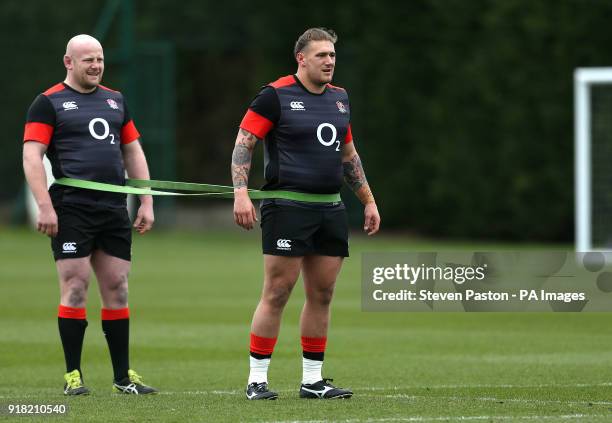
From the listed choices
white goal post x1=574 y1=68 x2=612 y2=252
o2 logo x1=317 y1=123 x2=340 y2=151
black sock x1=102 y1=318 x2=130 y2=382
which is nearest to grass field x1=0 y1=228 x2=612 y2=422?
black sock x1=102 y1=318 x2=130 y2=382

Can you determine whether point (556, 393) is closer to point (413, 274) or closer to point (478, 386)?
point (478, 386)

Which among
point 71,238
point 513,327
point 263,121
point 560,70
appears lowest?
point 513,327

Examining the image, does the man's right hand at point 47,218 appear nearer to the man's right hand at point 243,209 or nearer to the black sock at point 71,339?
the black sock at point 71,339

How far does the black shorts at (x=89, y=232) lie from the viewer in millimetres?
9008

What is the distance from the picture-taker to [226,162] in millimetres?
36906

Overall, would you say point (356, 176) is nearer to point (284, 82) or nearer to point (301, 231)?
point (301, 231)

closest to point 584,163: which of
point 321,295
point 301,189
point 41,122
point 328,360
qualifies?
point 328,360

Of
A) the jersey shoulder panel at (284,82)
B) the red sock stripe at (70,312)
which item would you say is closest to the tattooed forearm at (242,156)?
the jersey shoulder panel at (284,82)

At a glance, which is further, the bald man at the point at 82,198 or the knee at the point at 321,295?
the bald man at the point at 82,198

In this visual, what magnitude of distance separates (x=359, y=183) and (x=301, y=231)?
2.36ft

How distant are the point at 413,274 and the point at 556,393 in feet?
4.29

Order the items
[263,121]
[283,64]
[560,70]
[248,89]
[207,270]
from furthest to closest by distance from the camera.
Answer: [248,89] → [283,64] → [560,70] → [207,270] → [263,121]

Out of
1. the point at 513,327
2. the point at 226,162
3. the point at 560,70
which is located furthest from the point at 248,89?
the point at 513,327

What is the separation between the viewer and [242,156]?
8.70 metres
